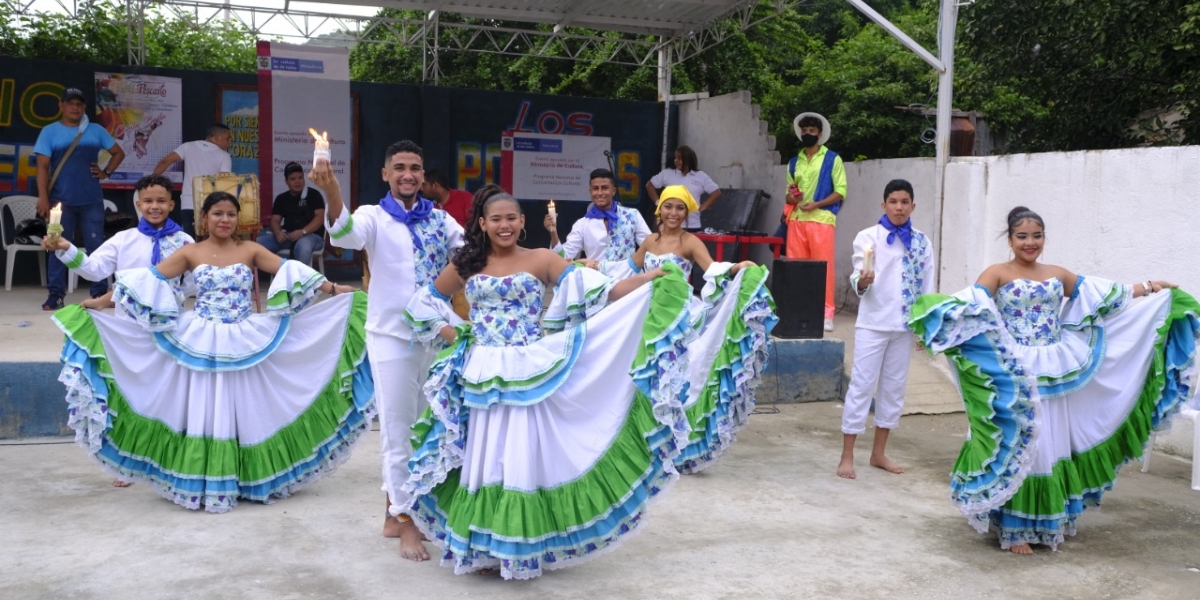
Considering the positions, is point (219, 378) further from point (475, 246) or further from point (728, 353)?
point (728, 353)

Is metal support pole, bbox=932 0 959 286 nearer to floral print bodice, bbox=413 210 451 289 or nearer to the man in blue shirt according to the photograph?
floral print bodice, bbox=413 210 451 289

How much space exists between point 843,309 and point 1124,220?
503cm

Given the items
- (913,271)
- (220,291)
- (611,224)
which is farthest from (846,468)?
(220,291)

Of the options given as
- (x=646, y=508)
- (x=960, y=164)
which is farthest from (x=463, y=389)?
(x=960, y=164)

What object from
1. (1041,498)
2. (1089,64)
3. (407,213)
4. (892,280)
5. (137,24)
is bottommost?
(1041,498)

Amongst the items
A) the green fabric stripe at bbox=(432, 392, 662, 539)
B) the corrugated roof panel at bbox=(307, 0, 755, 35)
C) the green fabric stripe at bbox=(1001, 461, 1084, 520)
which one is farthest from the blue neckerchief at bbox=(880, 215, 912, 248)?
the corrugated roof panel at bbox=(307, 0, 755, 35)

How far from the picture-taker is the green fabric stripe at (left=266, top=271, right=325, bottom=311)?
6.26 meters

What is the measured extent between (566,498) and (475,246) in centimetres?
114

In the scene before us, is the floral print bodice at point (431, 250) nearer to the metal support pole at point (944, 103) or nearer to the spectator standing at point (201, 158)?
the metal support pole at point (944, 103)

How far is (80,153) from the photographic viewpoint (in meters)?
10.6

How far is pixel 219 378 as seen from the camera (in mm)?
6078

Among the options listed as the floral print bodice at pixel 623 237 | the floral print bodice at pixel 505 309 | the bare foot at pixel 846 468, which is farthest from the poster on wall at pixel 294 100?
the floral print bodice at pixel 505 309

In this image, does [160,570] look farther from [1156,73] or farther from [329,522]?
[1156,73]

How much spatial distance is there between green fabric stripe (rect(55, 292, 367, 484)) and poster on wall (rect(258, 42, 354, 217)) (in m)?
7.25
